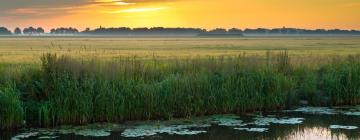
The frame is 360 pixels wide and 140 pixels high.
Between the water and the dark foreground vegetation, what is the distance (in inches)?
19.2

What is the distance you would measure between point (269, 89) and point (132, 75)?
4.64 metres

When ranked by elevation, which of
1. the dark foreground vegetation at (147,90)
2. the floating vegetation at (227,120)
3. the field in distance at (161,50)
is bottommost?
the floating vegetation at (227,120)

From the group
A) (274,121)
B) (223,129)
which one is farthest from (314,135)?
(223,129)

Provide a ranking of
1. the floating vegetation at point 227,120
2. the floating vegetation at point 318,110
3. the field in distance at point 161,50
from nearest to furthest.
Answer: the floating vegetation at point 227,120
the floating vegetation at point 318,110
the field in distance at point 161,50

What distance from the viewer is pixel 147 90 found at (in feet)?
49.5

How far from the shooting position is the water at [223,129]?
517 inches

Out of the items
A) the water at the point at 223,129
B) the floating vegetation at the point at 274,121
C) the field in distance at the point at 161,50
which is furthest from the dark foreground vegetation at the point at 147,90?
the field in distance at the point at 161,50

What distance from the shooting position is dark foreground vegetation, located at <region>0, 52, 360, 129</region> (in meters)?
14.2

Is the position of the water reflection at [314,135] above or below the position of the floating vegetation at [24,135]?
below

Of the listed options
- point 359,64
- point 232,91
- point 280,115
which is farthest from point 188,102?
point 359,64

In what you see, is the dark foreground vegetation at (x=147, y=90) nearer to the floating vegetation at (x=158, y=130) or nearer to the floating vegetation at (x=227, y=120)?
the floating vegetation at (x=227, y=120)

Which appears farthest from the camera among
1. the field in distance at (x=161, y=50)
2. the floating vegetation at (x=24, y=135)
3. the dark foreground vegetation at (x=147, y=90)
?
the field in distance at (x=161, y=50)

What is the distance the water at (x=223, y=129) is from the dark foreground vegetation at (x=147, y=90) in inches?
19.2

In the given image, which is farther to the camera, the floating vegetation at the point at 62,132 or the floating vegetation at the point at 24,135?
the floating vegetation at the point at 62,132
